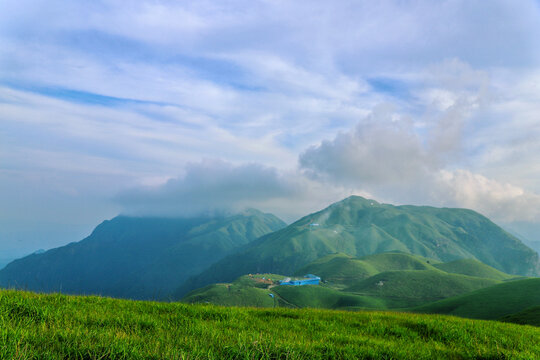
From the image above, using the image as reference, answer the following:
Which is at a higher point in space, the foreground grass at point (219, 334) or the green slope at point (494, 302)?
the foreground grass at point (219, 334)

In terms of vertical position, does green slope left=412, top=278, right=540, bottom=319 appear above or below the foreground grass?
below

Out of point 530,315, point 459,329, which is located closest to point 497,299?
point 530,315

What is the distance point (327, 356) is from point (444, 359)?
344 centimetres

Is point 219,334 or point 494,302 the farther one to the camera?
point 494,302

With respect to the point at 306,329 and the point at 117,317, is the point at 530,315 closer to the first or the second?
the point at 306,329

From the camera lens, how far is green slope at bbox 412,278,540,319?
141m

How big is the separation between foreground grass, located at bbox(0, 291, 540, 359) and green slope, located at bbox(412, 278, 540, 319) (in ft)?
509

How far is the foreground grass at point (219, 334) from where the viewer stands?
650cm

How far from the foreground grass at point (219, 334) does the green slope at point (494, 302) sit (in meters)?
155

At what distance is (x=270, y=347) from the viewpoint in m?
7.18

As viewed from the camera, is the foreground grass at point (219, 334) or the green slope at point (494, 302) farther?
the green slope at point (494, 302)

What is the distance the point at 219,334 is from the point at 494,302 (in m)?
188

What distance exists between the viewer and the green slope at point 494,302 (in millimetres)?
140625

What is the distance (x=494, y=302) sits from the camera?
499 feet
